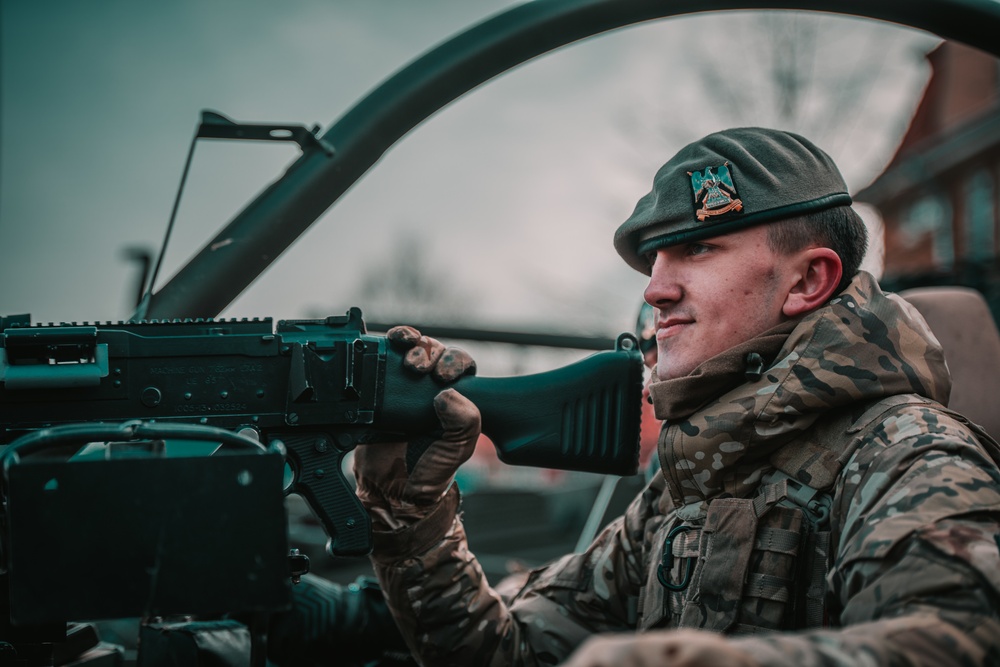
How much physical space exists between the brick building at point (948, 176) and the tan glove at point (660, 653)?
1422 cm

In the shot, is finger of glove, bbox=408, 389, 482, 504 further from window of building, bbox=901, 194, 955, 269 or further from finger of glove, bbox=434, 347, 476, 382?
window of building, bbox=901, 194, 955, 269

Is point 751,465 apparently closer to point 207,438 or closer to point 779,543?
point 779,543

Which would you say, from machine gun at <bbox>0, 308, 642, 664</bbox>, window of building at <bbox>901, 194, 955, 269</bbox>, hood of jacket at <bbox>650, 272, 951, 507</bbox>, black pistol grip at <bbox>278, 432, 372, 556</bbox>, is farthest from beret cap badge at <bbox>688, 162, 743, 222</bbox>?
window of building at <bbox>901, 194, 955, 269</bbox>

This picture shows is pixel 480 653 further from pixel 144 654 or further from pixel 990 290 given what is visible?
pixel 990 290

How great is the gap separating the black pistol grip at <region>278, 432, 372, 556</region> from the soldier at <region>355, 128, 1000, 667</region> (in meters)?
0.14

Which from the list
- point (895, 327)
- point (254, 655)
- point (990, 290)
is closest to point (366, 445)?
point (254, 655)

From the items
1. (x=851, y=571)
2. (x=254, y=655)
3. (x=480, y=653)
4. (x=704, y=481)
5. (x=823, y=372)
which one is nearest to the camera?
(x=851, y=571)

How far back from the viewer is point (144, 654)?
191 centimetres

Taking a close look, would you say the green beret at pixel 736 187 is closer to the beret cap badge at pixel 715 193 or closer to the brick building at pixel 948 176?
the beret cap badge at pixel 715 193

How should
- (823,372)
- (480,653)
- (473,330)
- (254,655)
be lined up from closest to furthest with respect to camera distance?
(254,655) → (823,372) → (480,653) → (473,330)

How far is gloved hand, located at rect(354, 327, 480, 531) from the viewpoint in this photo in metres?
2.14

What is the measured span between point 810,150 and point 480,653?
1.47 meters

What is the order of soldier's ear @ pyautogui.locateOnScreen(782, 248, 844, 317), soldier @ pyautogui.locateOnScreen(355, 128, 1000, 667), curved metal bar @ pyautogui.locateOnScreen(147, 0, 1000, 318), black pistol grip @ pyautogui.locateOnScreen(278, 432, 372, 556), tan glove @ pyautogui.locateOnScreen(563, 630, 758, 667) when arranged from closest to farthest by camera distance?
tan glove @ pyautogui.locateOnScreen(563, 630, 758, 667)
soldier @ pyautogui.locateOnScreen(355, 128, 1000, 667)
soldier's ear @ pyautogui.locateOnScreen(782, 248, 844, 317)
black pistol grip @ pyautogui.locateOnScreen(278, 432, 372, 556)
curved metal bar @ pyautogui.locateOnScreen(147, 0, 1000, 318)

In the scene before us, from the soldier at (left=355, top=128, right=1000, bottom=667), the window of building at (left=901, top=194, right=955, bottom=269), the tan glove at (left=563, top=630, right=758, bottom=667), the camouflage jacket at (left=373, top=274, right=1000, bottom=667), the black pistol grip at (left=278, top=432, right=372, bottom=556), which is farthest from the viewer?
the window of building at (left=901, top=194, right=955, bottom=269)
